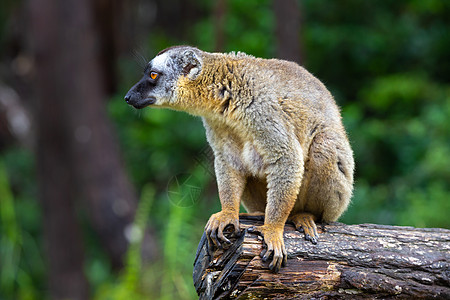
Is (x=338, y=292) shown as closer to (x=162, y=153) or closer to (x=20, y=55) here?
(x=162, y=153)

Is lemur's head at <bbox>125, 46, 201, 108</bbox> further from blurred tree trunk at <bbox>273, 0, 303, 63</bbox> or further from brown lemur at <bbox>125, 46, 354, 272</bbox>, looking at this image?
blurred tree trunk at <bbox>273, 0, 303, 63</bbox>

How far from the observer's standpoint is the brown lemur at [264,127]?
4.05 m

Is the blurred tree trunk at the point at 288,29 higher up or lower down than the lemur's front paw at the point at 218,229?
higher up

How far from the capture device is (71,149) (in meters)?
10.2

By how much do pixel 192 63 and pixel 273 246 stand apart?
1641 mm

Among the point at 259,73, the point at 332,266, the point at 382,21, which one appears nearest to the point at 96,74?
the point at 382,21

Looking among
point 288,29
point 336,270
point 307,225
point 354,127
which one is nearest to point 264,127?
point 307,225

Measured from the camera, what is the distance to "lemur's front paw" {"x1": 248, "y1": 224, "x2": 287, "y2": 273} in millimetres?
3561

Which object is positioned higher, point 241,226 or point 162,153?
point 241,226

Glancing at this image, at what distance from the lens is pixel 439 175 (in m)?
8.55

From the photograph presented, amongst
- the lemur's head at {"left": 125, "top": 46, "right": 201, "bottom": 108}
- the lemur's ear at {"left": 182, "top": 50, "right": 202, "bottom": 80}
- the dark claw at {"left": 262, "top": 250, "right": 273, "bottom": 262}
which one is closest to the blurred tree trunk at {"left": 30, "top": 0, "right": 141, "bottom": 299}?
the lemur's head at {"left": 125, "top": 46, "right": 201, "bottom": 108}

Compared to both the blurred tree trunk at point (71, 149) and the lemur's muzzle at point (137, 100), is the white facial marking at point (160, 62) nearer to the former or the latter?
the lemur's muzzle at point (137, 100)

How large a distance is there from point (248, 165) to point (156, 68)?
1.08m

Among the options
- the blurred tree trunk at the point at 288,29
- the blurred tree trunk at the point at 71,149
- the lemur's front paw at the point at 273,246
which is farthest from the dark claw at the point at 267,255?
the blurred tree trunk at the point at 71,149
